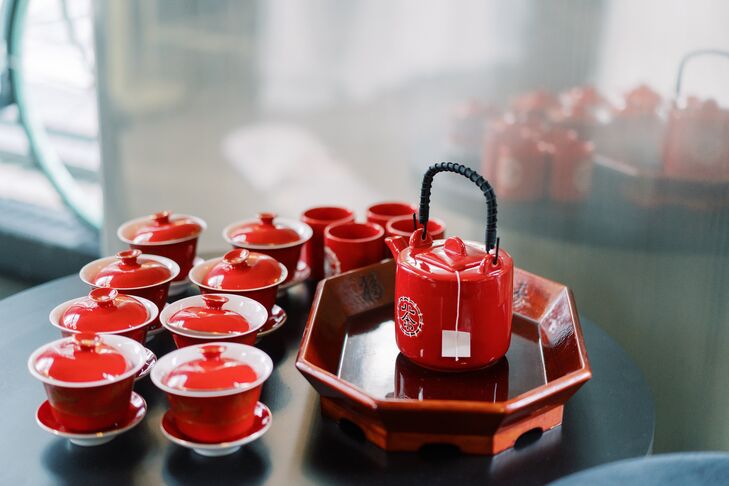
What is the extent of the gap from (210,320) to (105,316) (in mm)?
141

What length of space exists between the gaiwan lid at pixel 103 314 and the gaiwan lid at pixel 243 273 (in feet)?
0.46

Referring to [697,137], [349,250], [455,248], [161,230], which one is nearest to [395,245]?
[455,248]

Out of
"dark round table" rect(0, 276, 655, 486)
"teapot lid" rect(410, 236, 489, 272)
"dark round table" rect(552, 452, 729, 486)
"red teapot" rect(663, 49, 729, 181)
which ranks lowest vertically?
"dark round table" rect(0, 276, 655, 486)

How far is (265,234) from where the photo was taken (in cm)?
141

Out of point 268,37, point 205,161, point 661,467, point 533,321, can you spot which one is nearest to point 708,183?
point 533,321

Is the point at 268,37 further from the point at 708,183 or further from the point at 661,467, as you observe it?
the point at 661,467

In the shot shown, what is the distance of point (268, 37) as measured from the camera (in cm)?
201

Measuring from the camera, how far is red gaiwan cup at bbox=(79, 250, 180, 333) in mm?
1231

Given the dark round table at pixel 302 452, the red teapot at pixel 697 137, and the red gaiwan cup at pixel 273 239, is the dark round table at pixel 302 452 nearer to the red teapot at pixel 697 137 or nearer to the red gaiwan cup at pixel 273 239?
the red gaiwan cup at pixel 273 239

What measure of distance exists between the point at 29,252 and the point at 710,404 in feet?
7.00

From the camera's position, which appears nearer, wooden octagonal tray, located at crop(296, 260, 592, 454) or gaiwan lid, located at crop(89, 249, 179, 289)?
wooden octagonal tray, located at crop(296, 260, 592, 454)

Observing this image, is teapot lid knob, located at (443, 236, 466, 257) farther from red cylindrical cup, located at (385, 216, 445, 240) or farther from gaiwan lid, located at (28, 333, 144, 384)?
gaiwan lid, located at (28, 333, 144, 384)

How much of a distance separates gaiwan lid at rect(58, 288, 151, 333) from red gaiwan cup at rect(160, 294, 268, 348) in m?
0.04

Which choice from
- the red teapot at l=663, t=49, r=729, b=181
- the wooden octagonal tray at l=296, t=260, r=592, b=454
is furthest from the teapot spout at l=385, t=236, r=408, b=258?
the red teapot at l=663, t=49, r=729, b=181
